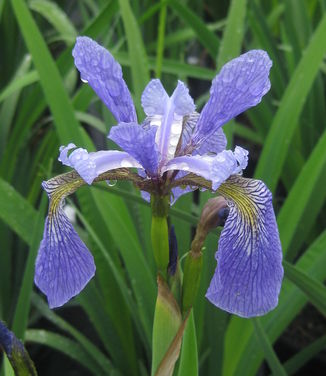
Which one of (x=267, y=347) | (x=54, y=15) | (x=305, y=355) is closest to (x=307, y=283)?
(x=267, y=347)

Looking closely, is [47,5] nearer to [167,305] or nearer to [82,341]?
[82,341]

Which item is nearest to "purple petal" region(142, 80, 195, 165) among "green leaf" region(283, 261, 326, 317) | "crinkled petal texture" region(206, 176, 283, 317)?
"crinkled petal texture" region(206, 176, 283, 317)

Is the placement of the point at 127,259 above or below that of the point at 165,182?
below

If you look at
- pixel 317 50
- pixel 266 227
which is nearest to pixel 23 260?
pixel 317 50

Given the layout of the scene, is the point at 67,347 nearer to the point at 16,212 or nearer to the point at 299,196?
the point at 16,212

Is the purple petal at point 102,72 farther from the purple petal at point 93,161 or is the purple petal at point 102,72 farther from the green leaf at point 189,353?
the green leaf at point 189,353
